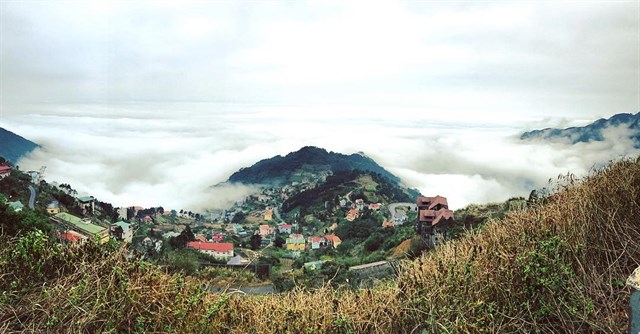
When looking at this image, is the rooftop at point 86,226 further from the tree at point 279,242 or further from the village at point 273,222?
the tree at point 279,242

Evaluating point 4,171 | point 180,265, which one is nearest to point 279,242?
point 4,171

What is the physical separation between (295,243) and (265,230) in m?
4.44

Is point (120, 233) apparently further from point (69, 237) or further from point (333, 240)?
point (333, 240)

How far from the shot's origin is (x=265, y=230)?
26.8 metres

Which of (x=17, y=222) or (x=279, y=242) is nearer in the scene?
(x=17, y=222)

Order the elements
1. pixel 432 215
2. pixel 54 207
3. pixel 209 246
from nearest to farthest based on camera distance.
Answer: pixel 54 207 → pixel 432 215 → pixel 209 246

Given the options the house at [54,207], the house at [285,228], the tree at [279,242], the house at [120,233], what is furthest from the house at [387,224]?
the house at [120,233]

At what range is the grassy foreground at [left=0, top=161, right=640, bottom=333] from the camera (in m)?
3.21

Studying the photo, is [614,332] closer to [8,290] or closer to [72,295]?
[72,295]

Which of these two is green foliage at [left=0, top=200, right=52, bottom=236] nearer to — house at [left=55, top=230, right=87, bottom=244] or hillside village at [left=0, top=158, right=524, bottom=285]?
house at [left=55, top=230, right=87, bottom=244]

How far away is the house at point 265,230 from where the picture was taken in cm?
2577

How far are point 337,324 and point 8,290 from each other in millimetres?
2288

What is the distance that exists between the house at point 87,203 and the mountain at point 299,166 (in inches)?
871

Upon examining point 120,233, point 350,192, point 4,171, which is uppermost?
point 4,171
